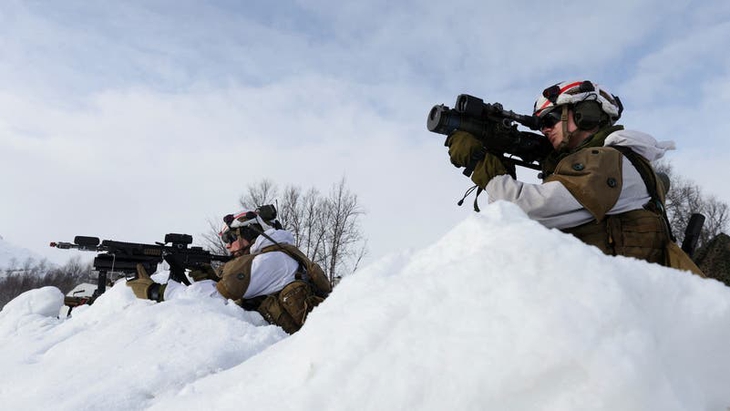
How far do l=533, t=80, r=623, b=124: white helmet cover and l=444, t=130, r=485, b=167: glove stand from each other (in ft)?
1.71

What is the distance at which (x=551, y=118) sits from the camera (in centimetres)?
276

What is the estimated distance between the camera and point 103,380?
248 cm

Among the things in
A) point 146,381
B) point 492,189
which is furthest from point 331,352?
point 146,381

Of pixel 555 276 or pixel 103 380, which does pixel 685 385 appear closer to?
pixel 555 276

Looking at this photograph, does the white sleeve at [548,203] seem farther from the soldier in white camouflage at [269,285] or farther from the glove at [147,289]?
the glove at [147,289]

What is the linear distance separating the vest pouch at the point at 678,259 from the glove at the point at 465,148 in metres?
0.94

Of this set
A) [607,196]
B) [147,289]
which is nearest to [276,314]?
[147,289]

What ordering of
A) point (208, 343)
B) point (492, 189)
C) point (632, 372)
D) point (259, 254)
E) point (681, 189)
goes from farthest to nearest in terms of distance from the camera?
point (681, 189) < point (259, 254) < point (208, 343) < point (492, 189) < point (632, 372)

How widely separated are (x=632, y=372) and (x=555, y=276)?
225mm

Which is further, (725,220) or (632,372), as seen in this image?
(725,220)

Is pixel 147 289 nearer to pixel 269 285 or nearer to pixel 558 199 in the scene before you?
pixel 269 285

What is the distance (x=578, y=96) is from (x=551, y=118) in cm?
17

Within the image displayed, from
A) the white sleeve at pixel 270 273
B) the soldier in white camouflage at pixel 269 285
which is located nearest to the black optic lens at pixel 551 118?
the soldier in white camouflage at pixel 269 285

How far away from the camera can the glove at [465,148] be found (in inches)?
99.8
